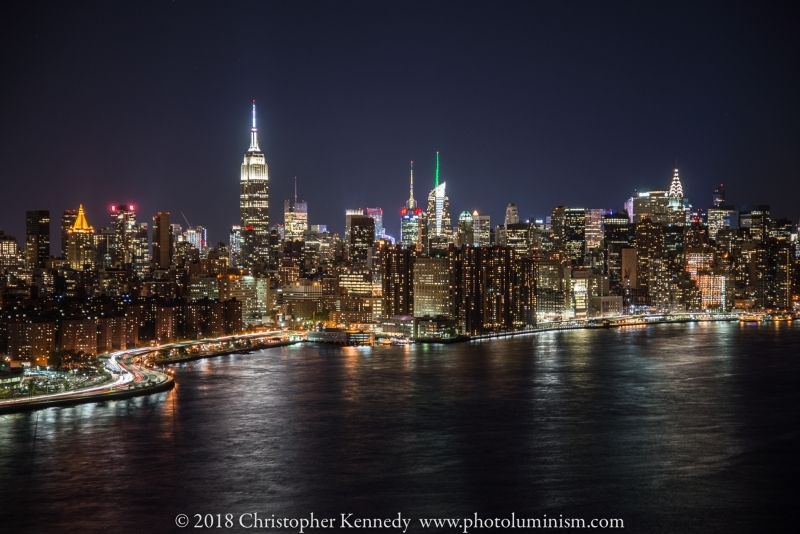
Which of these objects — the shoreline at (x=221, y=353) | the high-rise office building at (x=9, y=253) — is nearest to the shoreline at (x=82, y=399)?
the shoreline at (x=221, y=353)

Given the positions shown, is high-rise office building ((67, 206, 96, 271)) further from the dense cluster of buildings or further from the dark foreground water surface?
the dark foreground water surface

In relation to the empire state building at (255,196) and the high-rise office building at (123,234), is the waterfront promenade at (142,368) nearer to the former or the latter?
the high-rise office building at (123,234)

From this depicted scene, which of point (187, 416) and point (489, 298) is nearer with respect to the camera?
point (187, 416)

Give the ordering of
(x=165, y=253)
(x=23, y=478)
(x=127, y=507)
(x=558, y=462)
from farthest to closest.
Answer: (x=165, y=253), (x=558, y=462), (x=23, y=478), (x=127, y=507)

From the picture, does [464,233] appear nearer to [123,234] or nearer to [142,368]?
[123,234]

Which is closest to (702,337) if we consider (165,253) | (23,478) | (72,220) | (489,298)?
(489,298)

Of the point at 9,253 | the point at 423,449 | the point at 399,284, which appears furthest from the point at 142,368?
the point at 9,253

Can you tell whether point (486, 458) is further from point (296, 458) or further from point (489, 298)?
point (489, 298)
